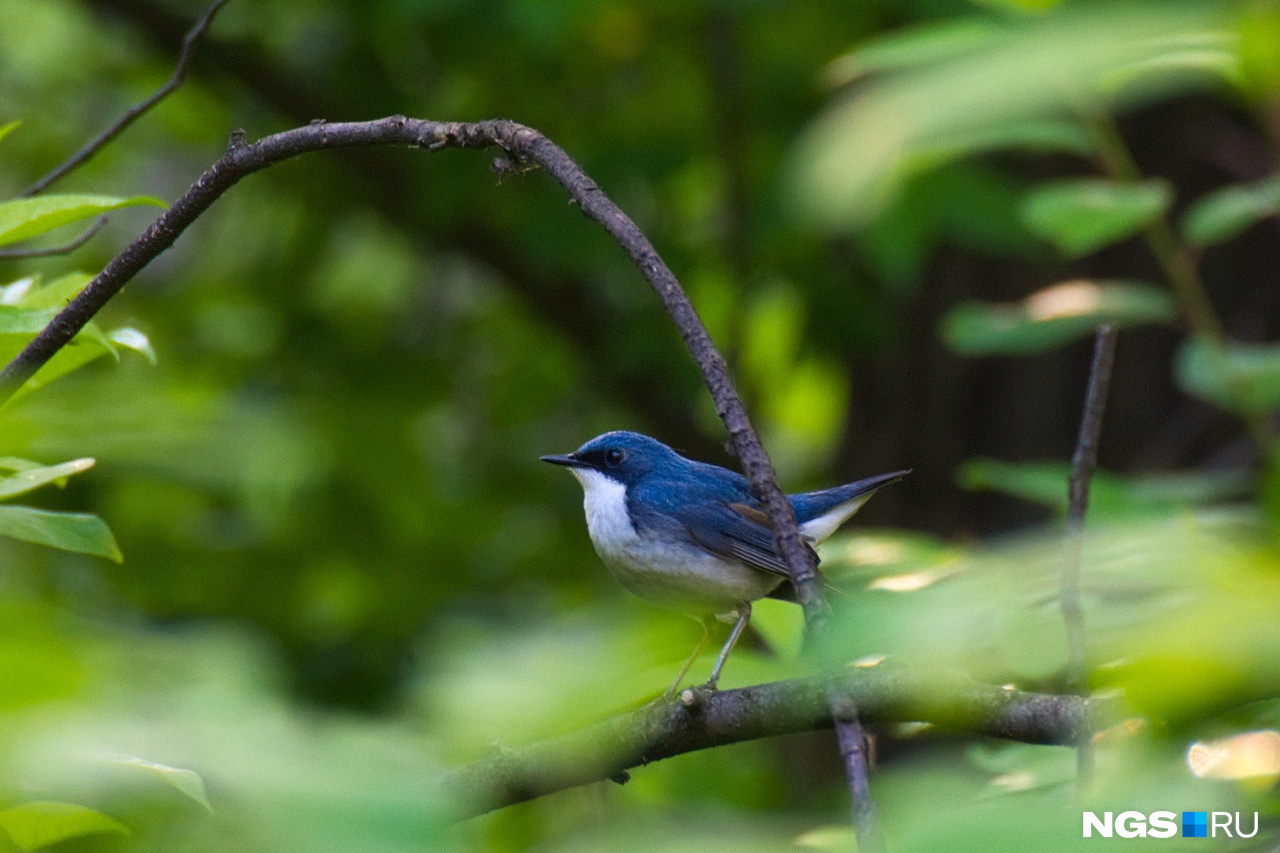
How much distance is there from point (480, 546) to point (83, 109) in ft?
11.3

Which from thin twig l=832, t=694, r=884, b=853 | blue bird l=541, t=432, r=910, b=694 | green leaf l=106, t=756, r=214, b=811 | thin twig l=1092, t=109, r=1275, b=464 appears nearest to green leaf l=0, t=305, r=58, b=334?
green leaf l=106, t=756, r=214, b=811

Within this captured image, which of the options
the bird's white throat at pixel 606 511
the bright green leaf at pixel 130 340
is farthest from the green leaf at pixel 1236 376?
the bright green leaf at pixel 130 340

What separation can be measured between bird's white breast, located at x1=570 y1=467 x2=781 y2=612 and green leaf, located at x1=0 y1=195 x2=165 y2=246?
1.76 meters

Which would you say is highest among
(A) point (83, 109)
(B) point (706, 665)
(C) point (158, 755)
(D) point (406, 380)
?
(A) point (83, 109)

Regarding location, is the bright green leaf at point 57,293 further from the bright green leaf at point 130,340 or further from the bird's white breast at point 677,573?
the bird's white breast at point 677,573

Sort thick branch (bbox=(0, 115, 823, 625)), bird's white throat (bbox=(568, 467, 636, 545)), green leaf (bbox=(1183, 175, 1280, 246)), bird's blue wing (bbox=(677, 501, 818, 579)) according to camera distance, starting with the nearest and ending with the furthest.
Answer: thick branch (bbox=(0, 115, 823, 625)) → green leaf (bbox=(1183, 175, 1280, 246)) → bird's blue wing (bbox=(677, 501, 818, 579)) → bird's white throat (bbox=(568, 467, 636, 545))

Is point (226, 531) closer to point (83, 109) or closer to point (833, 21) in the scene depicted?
point (83, 109)

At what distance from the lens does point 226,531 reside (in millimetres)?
5293

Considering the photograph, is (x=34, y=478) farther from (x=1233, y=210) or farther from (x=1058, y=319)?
(x=1233, y=210)

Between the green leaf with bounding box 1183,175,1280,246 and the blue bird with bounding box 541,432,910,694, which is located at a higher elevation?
the green leaf with bounding box 1183,175,1280,246

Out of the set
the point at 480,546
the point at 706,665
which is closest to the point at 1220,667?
the point at 706,665

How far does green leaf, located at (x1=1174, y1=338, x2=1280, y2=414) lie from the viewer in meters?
2.98

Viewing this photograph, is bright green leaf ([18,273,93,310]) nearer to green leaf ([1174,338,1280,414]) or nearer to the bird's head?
the bird's head

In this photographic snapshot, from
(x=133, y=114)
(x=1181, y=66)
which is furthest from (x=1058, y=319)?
(x=133, y=114)
